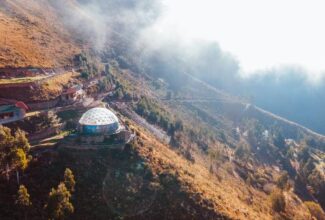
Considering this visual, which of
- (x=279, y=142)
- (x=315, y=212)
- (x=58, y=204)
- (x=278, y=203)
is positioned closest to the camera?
(x=58, y=204)

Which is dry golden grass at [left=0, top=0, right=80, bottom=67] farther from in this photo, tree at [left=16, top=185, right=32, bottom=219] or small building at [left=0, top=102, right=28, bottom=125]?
tree at [left=16, top=185, right=32, bottom=219]

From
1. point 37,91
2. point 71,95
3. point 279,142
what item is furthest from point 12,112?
point 279,142

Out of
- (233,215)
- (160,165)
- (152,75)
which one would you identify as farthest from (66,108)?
(152,75)

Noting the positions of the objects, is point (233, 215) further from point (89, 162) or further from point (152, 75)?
point (152, 75)

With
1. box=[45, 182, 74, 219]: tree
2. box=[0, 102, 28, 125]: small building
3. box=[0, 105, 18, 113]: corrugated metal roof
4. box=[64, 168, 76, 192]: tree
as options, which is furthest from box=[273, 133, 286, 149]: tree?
box=[45, 182, 74, 219]: tree

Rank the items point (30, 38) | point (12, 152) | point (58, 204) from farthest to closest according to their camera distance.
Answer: point (30, 38) → point (12, 152) → point (58, 204)

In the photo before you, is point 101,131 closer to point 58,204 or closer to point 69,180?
point 69,180

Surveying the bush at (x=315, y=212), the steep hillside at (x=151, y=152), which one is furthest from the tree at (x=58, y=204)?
the bush at (x=315, y=212)
